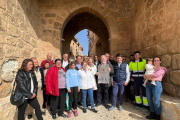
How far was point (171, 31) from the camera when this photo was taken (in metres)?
2.40

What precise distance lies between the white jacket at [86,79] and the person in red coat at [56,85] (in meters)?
0.45

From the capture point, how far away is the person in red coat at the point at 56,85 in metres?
2.42

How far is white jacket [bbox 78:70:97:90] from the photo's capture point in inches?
108

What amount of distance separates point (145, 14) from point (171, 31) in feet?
4.22

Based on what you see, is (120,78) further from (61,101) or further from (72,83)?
(61,101)

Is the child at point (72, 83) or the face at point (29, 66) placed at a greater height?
the face at point (29, 66)

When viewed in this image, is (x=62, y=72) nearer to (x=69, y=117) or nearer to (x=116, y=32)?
(x=69, y=117)

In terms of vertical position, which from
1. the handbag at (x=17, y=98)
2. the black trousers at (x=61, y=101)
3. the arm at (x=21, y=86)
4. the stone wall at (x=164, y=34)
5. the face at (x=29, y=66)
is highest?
the stone wall at (x=164, y=34)

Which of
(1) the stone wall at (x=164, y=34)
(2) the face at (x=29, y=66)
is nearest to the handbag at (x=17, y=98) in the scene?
(2) the face at (x=29, y=66)

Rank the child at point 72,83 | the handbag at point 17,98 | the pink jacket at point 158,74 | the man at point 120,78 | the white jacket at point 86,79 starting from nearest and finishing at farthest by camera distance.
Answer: the handbag at point 17,98
the pink jacket at point 158,74
the child at point 72,83
the white jacket at point 86,79
the man at point 120,78

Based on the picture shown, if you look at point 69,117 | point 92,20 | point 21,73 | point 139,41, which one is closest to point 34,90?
point 21,73

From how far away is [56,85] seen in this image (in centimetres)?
242

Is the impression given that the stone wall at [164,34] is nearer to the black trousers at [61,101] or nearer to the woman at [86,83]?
the woman at [86,83]

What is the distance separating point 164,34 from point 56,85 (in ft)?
9.53
